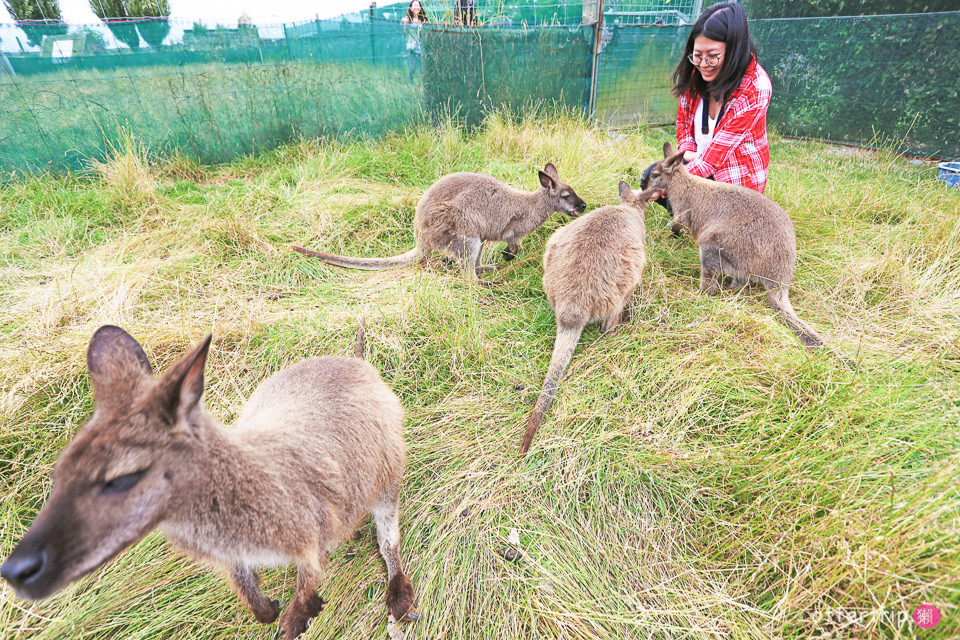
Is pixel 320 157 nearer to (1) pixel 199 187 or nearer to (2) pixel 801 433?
(1) pixel 199 187

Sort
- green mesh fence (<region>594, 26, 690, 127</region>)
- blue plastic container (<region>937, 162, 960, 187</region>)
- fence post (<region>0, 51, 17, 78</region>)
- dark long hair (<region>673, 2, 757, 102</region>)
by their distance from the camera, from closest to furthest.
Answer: dark long hair (<region>673, 2, 757, 102</region>) < fence post (<region>0, 51, 17, 78</region>) < blue plastic container (<region>937, 162, 960, 187</region>) < green mesh fence (<region>594, 26, 690, 127</region>)

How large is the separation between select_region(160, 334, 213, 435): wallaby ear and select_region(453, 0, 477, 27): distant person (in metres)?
7.63

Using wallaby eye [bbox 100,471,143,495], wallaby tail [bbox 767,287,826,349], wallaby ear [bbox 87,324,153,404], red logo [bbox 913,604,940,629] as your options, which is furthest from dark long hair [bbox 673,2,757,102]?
wallaby eye [bbox 100,471,143,495]

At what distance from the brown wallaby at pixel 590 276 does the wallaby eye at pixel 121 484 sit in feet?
6.46

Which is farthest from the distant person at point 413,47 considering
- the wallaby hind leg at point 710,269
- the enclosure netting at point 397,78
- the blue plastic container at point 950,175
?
the blue plastic container at point 950,175

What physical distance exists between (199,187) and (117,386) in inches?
Answer: 201

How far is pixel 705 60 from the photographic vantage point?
13.1 feet

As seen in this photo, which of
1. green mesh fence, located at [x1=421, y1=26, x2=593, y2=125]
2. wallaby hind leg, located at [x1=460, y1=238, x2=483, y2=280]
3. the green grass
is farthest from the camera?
green mesh fence, located at [x1=421, y1=26, x2=593, y2=125]

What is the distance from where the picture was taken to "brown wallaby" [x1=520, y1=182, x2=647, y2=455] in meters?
2.95

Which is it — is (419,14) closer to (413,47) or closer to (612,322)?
(413,47)

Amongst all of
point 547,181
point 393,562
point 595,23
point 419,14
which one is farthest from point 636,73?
point 393,562

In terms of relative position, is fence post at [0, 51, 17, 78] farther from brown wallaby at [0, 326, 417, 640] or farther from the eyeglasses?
the eyeglasses

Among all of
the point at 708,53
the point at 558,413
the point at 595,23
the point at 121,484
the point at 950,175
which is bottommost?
the point at 558,413

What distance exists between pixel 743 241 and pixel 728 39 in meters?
1.82
